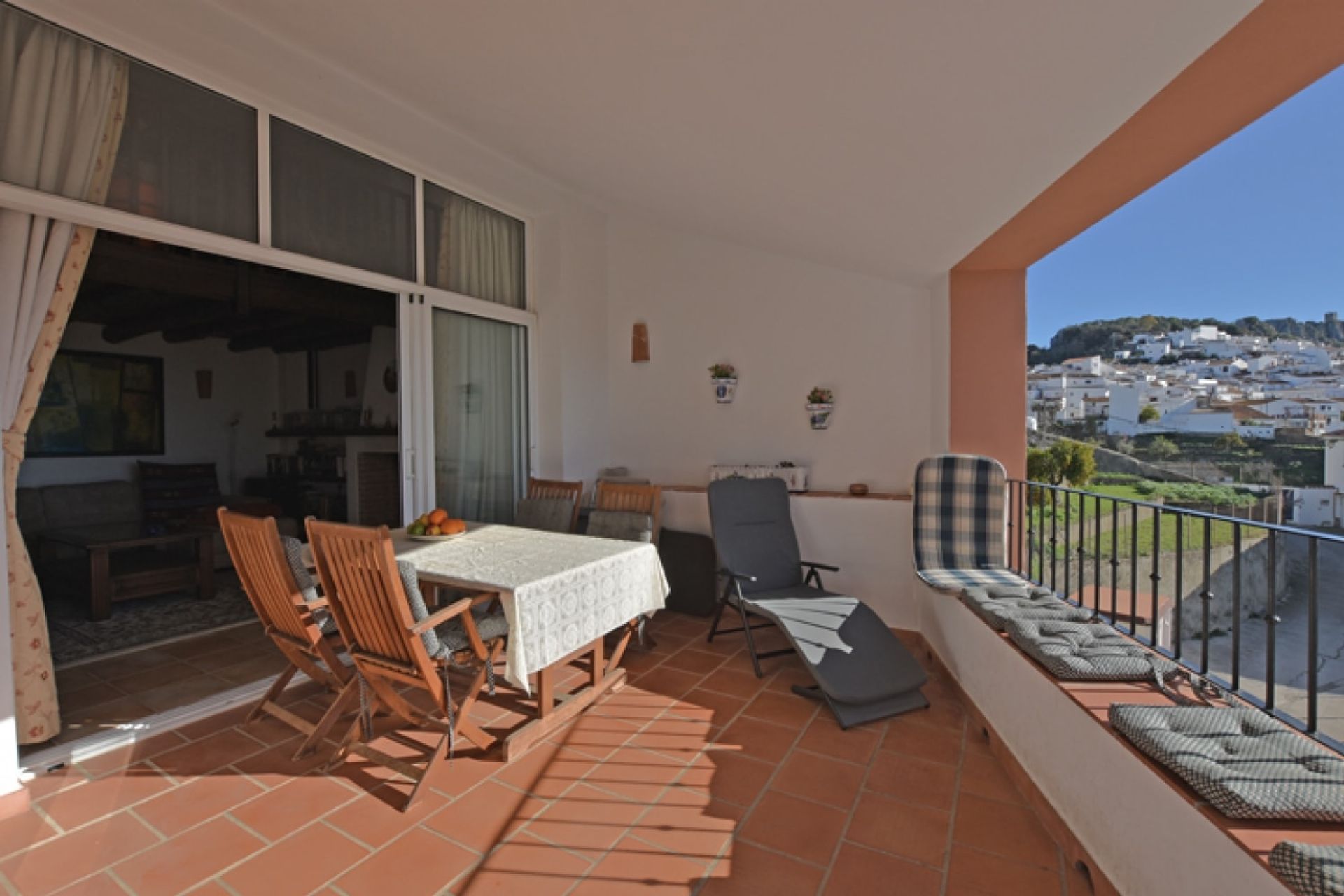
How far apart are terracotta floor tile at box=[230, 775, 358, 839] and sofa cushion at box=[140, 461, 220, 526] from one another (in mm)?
4499

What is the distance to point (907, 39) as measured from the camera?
179 centimetres

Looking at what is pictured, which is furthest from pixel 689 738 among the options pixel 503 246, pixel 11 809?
pixel 503 246

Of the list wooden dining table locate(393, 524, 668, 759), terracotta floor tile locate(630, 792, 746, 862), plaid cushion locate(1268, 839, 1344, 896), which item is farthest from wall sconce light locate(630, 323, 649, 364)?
plaid cushion locate(1268, 839, 1344, 896)

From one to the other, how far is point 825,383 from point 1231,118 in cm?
285

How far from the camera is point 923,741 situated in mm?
2645

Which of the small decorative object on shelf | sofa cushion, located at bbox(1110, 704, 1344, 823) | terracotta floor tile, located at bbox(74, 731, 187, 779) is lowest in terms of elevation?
terracotta floor tile, located at bbox(74, 731, 187, 779)

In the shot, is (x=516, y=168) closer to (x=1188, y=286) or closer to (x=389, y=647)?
(x=389, y=647)

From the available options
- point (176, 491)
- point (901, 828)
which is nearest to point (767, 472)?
point (901, 828)

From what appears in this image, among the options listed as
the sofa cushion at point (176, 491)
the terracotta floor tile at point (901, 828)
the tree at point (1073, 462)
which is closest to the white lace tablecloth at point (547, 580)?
the terracotta floor tile at point (901, 828)

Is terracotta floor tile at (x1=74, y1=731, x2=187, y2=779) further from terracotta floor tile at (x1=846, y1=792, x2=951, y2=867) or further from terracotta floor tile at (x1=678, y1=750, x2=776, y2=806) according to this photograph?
terracotta floor tile at (x1=846, y1=792, x2=951, y2=867)

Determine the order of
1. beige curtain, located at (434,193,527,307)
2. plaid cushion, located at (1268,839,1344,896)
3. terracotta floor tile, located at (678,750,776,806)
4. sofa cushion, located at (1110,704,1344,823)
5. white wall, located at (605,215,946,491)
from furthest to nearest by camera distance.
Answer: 1. white wall, located at (605,215,946,491)
2. beige curtain, located at (434,193,527,307)
3. terracotta floor tile, located at (678,750,776,806)
4. sofa cushion, located at (1110,704,1344,823)
5. plaid cushion, located at (1268,839,1344,896)

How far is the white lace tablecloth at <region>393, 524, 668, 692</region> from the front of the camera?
7.88 feet

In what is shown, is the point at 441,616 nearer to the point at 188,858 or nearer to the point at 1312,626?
the point at 188,858

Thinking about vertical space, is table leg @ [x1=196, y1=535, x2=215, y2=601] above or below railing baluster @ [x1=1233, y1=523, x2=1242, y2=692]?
below
